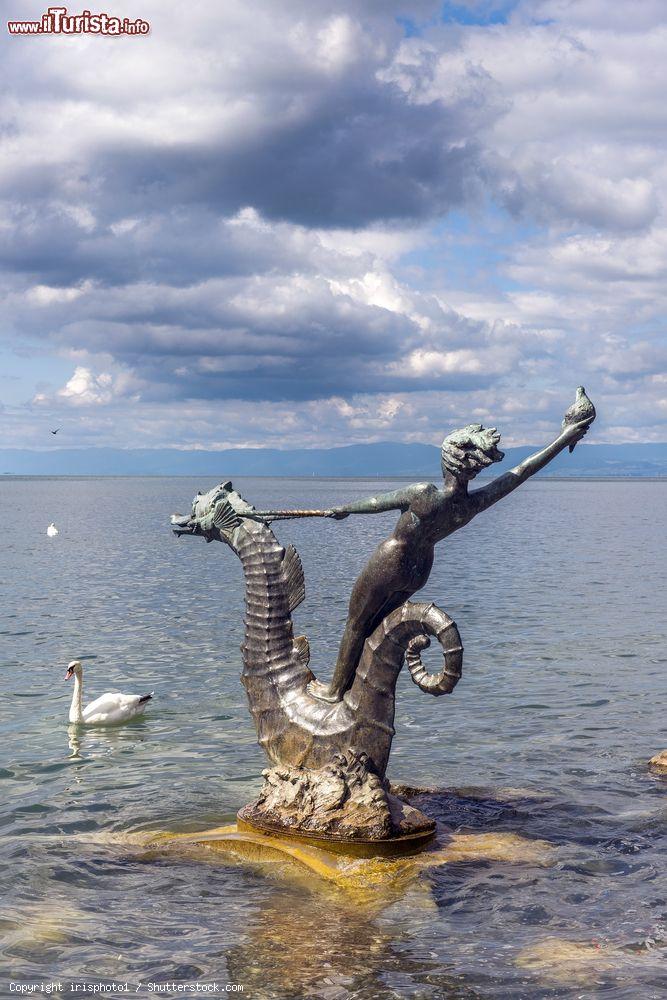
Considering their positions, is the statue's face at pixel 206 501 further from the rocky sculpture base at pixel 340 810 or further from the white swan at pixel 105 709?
the white swan at pixel 105 709

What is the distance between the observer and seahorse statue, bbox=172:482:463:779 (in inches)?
385

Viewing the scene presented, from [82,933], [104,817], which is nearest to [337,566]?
[104,817]

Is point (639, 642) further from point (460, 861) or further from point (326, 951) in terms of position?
point (326, 951)

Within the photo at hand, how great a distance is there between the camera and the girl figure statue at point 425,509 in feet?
31.2

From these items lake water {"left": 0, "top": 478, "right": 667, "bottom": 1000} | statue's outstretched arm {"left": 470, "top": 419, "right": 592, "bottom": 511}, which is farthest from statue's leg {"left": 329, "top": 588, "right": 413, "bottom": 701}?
lake water {"left": 0, "top": 478, "right": 667, "bottom": 1000}

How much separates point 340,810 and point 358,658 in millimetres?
1473

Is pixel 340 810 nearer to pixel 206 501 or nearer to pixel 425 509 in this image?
pixel 425 509

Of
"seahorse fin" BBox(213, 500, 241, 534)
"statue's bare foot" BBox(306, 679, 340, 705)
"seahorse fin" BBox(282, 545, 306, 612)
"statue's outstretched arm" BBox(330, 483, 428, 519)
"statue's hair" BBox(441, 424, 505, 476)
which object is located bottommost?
"statue's bare foot" BBox(306, 679, 340, 705)

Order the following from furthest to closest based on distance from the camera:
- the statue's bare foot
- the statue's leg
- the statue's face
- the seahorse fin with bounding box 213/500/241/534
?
the statue's face
the seahorse fin with bounding box 213/500/241/534
the statue's bare foot
the statue's leg

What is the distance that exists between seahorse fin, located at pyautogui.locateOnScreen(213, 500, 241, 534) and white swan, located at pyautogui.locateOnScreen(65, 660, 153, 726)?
6.44 m

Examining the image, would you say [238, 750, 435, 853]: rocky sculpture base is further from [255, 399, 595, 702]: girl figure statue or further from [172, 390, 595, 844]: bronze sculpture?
[255, 399, 595, 702]: girl figure statue

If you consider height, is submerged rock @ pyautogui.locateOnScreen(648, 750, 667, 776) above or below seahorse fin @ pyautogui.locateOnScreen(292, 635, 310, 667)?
below

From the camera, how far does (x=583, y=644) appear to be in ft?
77.2

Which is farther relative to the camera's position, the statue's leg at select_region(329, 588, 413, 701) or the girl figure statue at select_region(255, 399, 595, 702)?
→ the statue's leg at select_region(329, 588, 413, 701)
